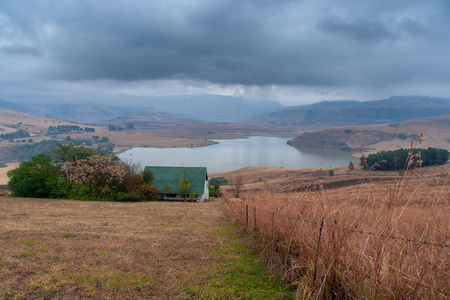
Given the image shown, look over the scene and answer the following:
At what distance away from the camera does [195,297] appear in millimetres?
5258

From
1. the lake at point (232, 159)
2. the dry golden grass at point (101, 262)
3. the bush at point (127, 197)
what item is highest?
the dry golden grass at point (101, 262)

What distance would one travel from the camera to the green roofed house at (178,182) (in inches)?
1384

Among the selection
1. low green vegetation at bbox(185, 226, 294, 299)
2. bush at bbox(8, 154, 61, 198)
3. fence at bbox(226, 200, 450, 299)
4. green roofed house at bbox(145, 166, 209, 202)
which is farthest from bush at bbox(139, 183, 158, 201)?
fence at bbox(226, 200, 450, 299)

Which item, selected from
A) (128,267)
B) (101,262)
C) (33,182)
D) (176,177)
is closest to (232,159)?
(176,177)

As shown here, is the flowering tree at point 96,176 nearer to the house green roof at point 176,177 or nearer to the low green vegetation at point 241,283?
the house green roof at point 176,177

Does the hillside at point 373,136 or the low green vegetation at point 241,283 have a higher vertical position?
the hillside at point 373,136

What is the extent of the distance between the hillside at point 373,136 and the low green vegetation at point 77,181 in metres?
154

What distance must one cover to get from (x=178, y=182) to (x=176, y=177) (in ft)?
3.67

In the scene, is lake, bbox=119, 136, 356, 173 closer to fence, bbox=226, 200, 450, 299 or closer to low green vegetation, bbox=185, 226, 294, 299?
low green vegetation, bbox=185, 226, 294, 299

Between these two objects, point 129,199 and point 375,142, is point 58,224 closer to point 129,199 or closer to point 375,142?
point 129,199

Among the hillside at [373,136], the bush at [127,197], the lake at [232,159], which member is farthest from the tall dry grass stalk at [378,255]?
the hillside at [373,136]

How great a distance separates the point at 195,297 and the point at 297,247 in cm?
247

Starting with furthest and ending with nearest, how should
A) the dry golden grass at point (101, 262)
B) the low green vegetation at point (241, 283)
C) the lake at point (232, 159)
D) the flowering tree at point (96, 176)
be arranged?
1. the lake at point (232, 159)
2. the flowering tree at point (96, 176)
3. the dry golden grass at point (101, 262)
4. the low green vegetation at point (241, 283)

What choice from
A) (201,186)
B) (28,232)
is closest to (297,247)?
(28,232)
